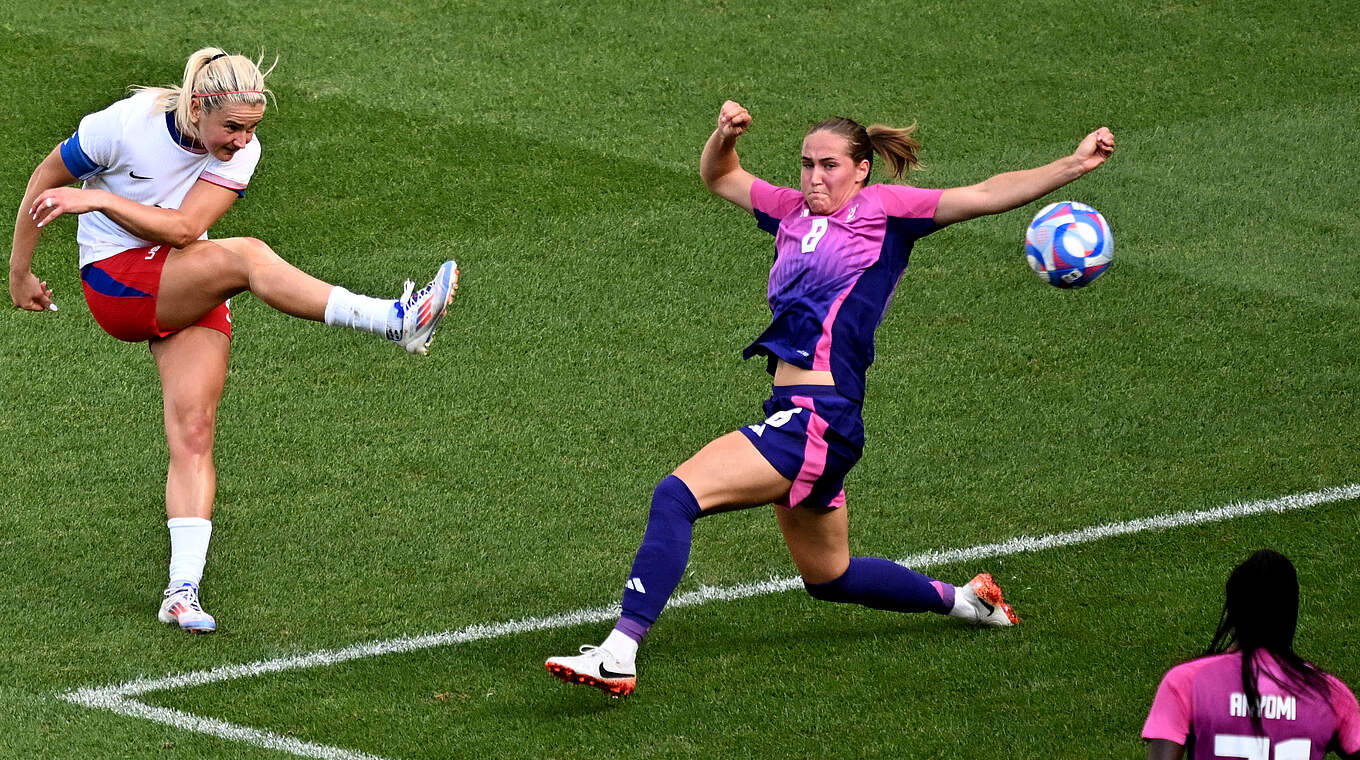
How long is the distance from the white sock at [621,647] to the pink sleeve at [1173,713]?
5.92 ft

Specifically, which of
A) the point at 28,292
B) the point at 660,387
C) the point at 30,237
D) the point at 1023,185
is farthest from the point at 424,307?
the point at 660,387

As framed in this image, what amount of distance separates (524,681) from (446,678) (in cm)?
28

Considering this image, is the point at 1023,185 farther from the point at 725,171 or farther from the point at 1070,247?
the point at 725,171

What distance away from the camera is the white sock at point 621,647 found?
5.19m

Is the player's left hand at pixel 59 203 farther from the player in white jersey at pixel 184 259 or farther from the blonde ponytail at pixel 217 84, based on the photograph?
the blonde ponytail at pixel 217 84

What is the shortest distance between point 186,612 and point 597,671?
1820 mm

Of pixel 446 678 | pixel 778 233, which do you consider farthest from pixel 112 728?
pixel 778 233

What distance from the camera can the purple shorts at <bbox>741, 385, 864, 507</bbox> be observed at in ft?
17.6

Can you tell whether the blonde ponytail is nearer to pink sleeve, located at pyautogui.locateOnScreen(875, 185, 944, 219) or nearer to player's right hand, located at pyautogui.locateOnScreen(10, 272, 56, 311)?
player's right hand, located at pyautogui.locateOnScreen(10, 272, 56, 311)

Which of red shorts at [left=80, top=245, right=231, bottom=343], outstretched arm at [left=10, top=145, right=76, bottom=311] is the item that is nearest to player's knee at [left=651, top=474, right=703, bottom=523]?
red shorts at [left=80, top=245, right=231, bottom=343]

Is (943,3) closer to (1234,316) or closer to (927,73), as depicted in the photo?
(927,73)

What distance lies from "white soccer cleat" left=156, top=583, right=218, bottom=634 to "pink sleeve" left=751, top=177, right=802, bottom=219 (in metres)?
2.52

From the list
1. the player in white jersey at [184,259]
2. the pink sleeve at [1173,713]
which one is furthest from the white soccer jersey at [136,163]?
the pink sleeve at [1173,713]

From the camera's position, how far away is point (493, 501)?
7.23 meters
